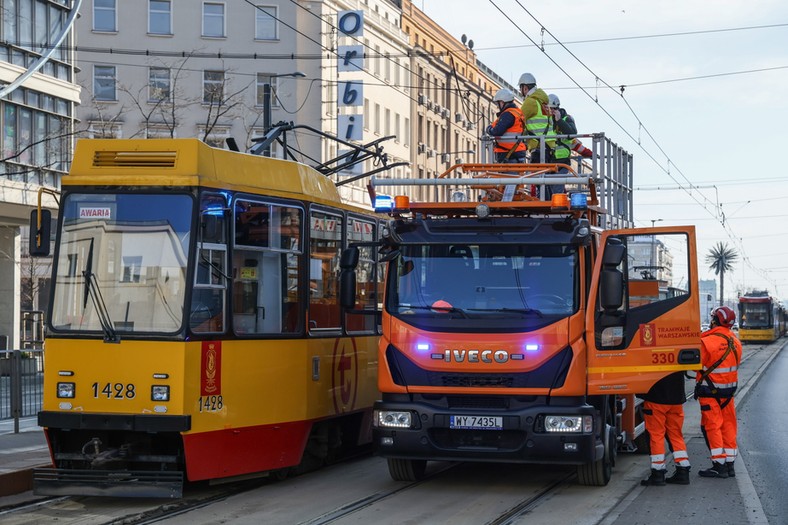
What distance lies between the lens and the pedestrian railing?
55.8 ft

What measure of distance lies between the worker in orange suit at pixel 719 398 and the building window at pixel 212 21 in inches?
1881

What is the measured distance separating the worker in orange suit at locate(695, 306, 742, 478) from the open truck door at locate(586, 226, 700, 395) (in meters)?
1.25

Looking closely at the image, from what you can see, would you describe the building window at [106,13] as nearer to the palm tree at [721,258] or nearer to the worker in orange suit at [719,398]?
the worker in orange suit at [719,398]

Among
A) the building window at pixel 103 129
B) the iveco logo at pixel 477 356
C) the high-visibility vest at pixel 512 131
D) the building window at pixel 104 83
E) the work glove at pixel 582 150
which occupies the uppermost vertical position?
the building window at pixel 104 83

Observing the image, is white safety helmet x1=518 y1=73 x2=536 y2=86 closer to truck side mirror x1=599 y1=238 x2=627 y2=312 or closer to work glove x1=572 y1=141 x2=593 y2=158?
work glove x1=572 y1=141 x2=593 y2=158

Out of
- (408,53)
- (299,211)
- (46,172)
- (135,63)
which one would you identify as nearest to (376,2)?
(408,53)

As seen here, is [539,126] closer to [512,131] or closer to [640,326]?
[512,131]

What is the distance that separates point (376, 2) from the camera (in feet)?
221

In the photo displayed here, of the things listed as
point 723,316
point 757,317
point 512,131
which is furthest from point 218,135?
point 723,316

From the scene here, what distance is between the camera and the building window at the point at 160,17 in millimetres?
58375

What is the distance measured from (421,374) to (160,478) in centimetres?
260

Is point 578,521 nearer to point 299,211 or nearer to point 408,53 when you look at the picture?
point 299,211

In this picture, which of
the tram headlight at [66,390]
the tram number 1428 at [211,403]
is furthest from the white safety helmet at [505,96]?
the tram headlight at [66,390]

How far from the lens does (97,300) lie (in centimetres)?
1145
